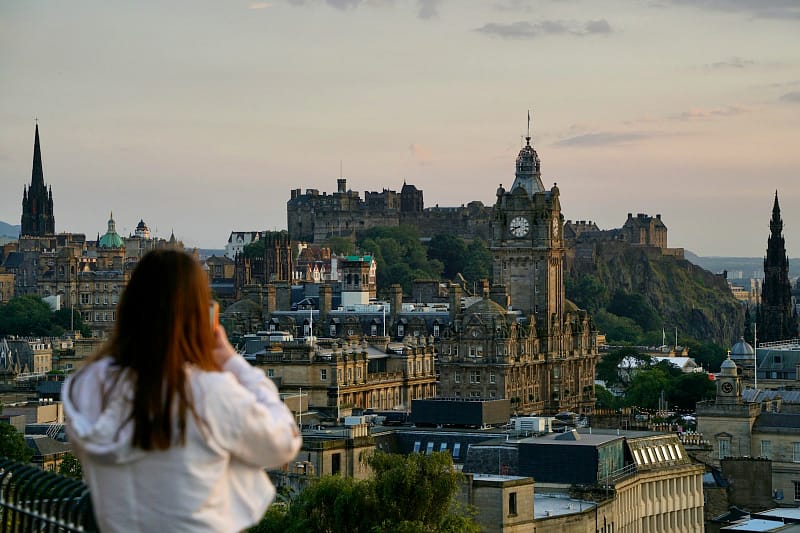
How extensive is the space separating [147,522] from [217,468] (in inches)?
14.3

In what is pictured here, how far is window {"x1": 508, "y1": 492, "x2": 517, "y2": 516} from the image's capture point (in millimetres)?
48562

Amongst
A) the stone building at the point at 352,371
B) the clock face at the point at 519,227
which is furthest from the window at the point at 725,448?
the clock face at the point at 519,227

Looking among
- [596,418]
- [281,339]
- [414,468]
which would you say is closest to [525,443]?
[414,468]

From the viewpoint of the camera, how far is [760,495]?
68125mm

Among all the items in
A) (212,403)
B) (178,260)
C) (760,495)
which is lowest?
(760,495)

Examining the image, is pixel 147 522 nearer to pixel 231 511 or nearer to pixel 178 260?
pixel 231 511

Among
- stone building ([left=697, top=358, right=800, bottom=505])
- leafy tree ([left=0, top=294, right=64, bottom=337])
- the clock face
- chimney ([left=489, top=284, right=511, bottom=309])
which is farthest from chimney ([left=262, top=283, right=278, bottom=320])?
stone building ([left=697, top=358, right=800, bottom=505])

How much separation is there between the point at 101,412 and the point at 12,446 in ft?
138

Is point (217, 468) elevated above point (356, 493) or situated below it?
above

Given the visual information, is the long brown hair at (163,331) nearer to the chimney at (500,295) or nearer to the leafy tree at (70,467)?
the leafy tree at (70,467)

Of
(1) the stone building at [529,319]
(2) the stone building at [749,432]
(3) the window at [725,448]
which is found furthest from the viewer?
(1) the stone building at [529,319]

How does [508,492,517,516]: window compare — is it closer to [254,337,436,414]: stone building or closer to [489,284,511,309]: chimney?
[254,337,436,414]: stone building

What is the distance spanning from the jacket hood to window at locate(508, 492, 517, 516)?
40.9m

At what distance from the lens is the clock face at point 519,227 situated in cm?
11194
